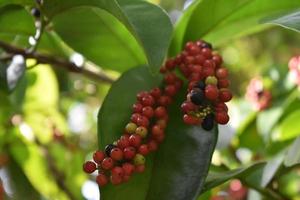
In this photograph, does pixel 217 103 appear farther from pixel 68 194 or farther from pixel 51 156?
pixel 51 156

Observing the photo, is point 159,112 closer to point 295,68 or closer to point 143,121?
point 143,121

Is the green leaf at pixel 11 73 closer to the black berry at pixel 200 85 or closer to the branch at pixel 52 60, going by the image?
the branch at pixel 52 60

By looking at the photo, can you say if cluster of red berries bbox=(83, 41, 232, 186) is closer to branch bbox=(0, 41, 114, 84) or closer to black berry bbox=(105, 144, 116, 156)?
black berry bbox=(105, 144, 116, 156)

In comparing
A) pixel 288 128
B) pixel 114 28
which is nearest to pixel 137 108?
pixel 114 28

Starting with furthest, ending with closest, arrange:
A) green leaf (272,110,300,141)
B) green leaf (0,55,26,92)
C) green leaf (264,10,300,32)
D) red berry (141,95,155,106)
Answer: green leaf (272,110,300,141)
green leaf (0,55,26,92)
red berry (141,95,155,106)
green leaf (264,10,300,32)

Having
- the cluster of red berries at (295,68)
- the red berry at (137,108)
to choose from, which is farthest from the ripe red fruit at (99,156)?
the cluster of red berries at (295,68)

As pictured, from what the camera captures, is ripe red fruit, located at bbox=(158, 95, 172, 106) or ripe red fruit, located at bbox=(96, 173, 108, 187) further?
ripe red fruit, located at bbox=(158, 95, 172, 106)

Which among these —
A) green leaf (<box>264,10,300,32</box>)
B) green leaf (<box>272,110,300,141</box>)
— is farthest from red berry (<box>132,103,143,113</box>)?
green leaf (<box>272,110,300,141</box>)
